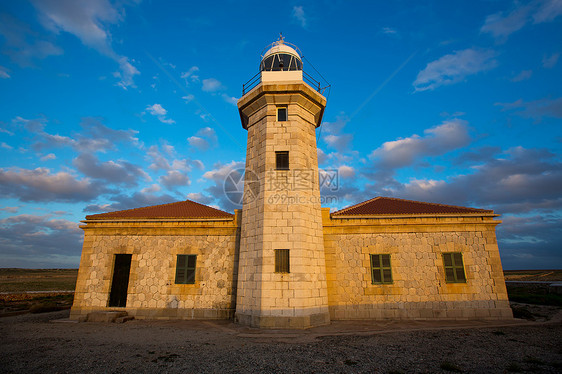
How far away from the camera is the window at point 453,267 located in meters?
11.9

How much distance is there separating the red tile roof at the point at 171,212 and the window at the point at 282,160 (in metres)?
3.59

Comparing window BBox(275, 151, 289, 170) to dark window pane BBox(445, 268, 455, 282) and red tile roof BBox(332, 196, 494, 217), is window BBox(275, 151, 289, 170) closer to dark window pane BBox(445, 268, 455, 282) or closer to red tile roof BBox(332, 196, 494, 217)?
red tile roof BBox(332, 196, 494, 217)

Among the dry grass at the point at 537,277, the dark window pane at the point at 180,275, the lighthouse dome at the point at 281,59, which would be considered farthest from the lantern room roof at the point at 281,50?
the dry grass at the point at 537,277

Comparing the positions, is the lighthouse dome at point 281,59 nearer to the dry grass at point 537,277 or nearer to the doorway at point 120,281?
the doorway at point 120,281

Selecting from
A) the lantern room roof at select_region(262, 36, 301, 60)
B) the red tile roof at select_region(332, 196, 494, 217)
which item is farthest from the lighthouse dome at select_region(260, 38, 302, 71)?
the red tile roof at select_region(332, 196, 494, 217)

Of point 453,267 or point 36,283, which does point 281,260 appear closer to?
point 453,267

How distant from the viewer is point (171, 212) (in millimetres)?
14273

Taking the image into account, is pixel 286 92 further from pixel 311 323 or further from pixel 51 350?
pixel 51 350

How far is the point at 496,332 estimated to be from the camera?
29.7 feet

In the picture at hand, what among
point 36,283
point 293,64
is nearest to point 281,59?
point 293,64

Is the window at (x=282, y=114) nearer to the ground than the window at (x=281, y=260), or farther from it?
farther from it

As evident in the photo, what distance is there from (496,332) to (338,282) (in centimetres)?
559

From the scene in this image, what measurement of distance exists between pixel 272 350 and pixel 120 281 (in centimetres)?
938

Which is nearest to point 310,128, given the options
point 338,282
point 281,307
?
point 338,282
